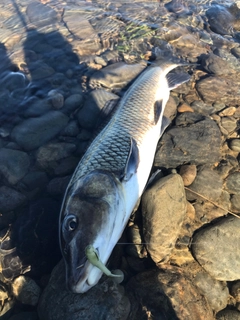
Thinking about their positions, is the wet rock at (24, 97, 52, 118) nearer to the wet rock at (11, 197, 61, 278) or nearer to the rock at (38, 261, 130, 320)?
the wet rock at (11, 197, 61, 278)

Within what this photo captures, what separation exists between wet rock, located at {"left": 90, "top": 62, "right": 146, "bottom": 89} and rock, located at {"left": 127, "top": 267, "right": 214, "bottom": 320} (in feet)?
13.9

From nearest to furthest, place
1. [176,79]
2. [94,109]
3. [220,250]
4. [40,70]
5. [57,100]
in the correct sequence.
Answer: [220,250]
[94,109]
[57,100]
[176,79]
[40,70]

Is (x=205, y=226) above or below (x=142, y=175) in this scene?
below

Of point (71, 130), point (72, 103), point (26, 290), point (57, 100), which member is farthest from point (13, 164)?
point (26, 290)

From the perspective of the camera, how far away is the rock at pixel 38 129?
16.7 feet

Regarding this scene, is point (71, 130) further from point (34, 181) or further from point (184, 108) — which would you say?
point (184, 108)

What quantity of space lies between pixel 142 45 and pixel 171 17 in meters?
2.11

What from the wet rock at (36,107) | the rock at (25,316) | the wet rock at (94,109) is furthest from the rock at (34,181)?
the rock at (25,316)

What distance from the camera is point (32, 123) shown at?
5.34 metres

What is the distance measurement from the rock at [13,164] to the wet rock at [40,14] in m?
5.20

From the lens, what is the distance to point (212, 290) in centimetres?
344

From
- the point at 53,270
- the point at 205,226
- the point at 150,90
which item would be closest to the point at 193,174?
the point at 205,226

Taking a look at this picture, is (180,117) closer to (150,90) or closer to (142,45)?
(150,90)

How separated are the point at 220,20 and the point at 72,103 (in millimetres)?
5839
